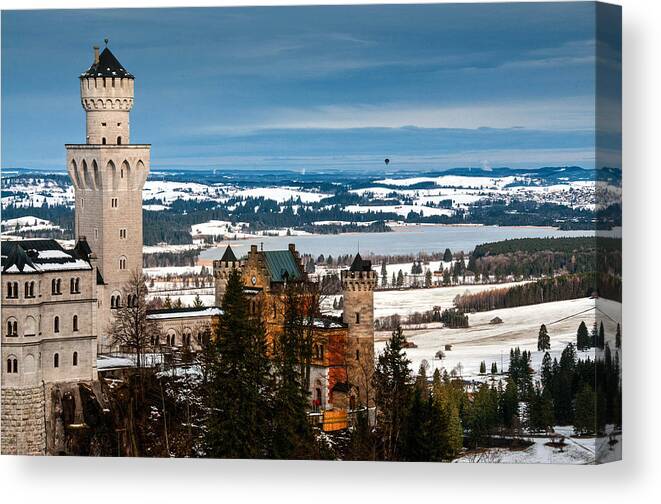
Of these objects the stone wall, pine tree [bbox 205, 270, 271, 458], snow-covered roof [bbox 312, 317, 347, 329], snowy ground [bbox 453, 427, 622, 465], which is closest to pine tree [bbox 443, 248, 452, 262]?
snow-covered roof [bbox 312, 317, 347, 329]

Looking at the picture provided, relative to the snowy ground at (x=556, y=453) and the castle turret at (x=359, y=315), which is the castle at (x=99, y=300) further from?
the snowy ground at (x=556, y=453)

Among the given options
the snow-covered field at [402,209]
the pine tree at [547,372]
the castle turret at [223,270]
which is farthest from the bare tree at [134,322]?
the pine tree at [547,372]

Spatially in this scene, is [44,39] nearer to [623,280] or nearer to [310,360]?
[310,360]

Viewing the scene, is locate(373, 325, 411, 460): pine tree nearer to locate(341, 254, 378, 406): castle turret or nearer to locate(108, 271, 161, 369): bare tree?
locate(341, 254, 378, 406): castle turret

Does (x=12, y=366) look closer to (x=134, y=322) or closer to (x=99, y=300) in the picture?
(x=99, y=300)

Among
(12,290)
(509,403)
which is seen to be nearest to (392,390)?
(509,403)
